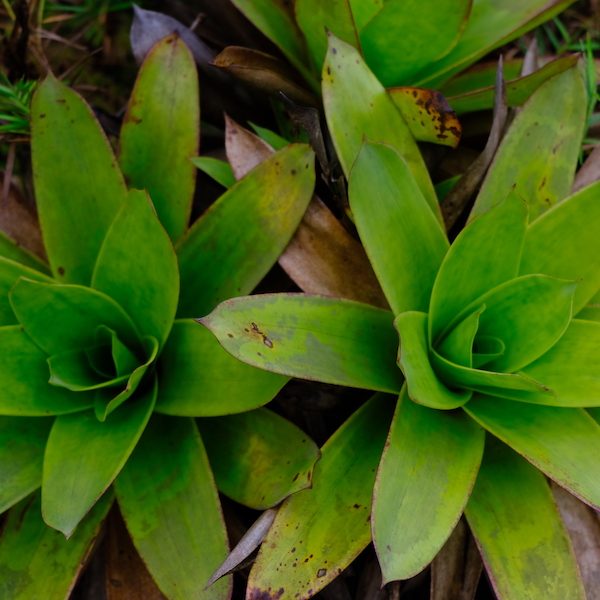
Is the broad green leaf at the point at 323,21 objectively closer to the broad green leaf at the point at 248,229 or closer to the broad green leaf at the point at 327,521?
the broad green leaf at the point at 248,229

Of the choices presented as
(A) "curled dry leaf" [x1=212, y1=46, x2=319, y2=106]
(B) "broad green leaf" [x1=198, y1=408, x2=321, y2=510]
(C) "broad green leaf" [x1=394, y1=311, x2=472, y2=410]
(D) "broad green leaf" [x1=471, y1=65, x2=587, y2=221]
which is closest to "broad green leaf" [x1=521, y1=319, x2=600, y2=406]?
(C) "broad green leaf" [x1=394, y1=311, x2=472, y2=410]

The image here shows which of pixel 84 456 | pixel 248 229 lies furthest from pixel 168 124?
pixel 84 456

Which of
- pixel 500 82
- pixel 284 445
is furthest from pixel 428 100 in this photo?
pixel 284 445

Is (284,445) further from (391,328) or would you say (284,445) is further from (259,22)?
(259,22)

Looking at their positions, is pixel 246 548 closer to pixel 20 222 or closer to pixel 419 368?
pixel 419 368

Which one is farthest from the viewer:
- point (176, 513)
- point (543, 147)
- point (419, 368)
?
point (543, 147)
